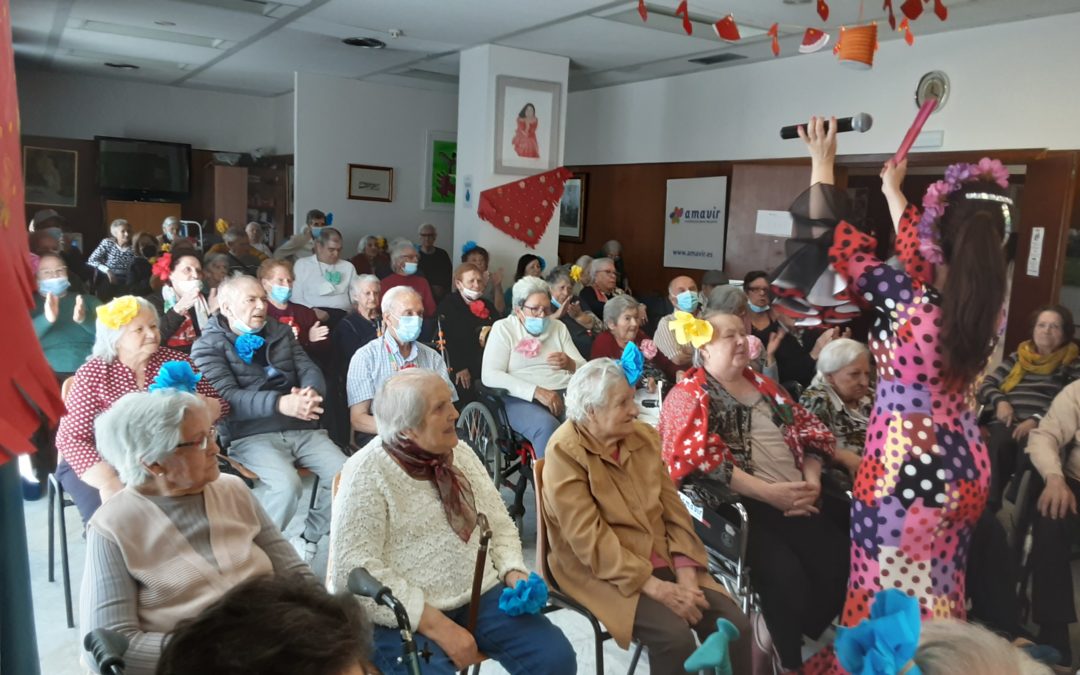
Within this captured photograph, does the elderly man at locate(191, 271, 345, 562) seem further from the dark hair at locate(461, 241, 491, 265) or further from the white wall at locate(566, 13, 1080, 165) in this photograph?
the white wall at locate(566, 13, 1080, 165)

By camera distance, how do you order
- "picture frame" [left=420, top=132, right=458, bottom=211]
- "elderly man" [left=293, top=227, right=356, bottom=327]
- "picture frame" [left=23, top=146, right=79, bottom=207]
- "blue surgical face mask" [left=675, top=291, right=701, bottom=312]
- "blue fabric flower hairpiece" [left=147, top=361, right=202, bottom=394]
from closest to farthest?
"blue fabric flower hairpiece" [left=147, top=361, right=202, bottom=394], "blue surgical face mask" [left=675, top=291, right=701, bottom=312], "elderly man" [left=293, top=227, right=356, bottom=327], "picture frame" [left=420, top=132, right=458, bottom=211], "picture frame" [left=23, top=146, right=79, bottom=207]

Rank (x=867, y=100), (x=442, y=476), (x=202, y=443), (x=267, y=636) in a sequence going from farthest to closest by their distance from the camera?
(x=867, y=100), (x=442, y=476), (x=202, y=443), (x=267, y=636)

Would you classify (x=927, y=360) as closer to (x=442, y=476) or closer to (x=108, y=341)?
(x=442, y=476)

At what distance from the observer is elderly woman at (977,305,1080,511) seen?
11.9 ft

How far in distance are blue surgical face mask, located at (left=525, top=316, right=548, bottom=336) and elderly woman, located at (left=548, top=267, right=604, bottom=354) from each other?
67cm

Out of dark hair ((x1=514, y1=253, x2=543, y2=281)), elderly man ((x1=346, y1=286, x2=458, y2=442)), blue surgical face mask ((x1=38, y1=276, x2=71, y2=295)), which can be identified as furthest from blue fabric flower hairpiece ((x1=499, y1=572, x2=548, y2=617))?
dark hair ((x1=514, y1=253, x2=543, y2=281))

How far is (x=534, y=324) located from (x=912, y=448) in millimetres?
2258

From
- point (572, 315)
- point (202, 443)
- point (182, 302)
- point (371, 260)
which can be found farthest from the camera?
point (371, 260)

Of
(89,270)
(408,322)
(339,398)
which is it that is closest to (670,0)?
(408,322)

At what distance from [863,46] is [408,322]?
2.09 m

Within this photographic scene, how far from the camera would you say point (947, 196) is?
2.17 m

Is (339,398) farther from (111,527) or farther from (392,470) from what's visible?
(111,527)

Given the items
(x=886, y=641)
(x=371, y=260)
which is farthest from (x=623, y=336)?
(x=371, y=260)

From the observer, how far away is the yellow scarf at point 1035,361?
3.71m
